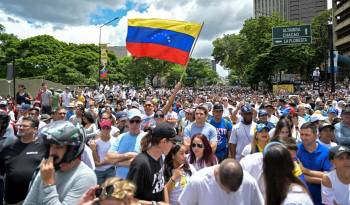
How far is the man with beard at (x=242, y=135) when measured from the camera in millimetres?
6866

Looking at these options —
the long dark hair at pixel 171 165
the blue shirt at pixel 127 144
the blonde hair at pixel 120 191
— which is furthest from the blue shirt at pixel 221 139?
the blonde hair at pixel 120 191

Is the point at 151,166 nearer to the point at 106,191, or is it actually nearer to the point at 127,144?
the point at 106,191

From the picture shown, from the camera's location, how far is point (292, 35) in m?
26.8

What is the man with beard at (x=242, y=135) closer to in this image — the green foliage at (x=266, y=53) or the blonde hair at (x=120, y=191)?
the blonde hair at (x=120, y=191)

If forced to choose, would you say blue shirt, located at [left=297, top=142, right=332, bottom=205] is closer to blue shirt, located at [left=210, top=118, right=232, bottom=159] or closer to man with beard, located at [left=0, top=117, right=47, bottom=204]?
blue shirt, located at [left=210, top=118, right=232, bottom=159]

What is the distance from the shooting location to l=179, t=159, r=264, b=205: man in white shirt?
9.69 feet

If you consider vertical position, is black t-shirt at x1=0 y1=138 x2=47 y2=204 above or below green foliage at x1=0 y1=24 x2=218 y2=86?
below

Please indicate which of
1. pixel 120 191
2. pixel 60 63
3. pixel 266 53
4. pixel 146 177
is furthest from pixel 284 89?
pixel 60 63

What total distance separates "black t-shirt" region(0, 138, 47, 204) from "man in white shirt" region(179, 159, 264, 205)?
1.70 m

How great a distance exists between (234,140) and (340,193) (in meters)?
3.25

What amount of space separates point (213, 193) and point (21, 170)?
2.17 meters

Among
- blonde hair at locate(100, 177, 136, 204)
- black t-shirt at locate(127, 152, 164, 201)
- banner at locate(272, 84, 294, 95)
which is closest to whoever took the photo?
blonde hair at locate(100, 177, 136, 204)

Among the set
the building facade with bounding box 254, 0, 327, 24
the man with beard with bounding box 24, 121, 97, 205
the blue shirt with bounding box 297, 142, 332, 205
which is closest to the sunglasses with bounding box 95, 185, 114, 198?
the man with beard with bounding box 24, 121, 97, 205

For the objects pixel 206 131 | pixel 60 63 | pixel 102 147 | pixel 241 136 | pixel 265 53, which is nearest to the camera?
pixel 102 147
